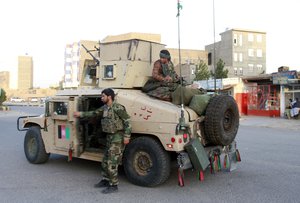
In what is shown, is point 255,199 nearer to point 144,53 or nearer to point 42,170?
point 144,53

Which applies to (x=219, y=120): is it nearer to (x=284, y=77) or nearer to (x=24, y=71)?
(x=284, y=77)

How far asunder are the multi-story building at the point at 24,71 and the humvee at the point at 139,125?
394 ft

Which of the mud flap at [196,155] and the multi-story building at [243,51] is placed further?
the multi-story building at [243,51]

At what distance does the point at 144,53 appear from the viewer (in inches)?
294

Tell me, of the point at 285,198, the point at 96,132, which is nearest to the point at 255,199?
the point at 285,198

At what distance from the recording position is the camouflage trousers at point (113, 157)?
5.98 meters

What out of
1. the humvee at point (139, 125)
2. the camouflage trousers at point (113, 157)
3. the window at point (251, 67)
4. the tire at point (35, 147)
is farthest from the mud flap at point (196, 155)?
the window at point (251, 67)

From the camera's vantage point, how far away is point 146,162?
20.5 feet

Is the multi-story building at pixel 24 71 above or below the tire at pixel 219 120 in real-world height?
above

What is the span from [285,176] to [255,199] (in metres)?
1.83

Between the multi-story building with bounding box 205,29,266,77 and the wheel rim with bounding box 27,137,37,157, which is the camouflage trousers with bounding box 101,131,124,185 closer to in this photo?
the wheel rim with bounding box 27,137,37,157

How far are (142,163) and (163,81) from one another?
160cm

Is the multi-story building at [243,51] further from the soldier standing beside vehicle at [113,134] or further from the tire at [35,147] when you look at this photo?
the soldier standing beside vehicle at [113,134]

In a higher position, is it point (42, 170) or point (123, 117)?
point (123, 117)
